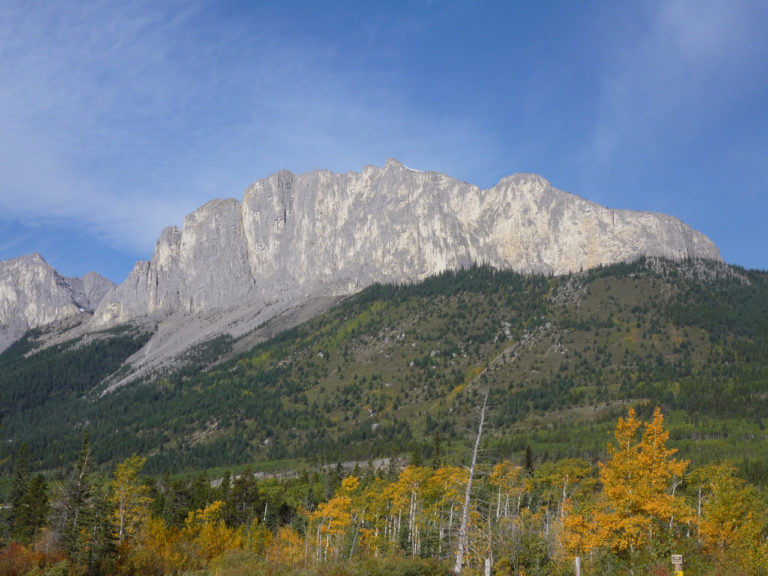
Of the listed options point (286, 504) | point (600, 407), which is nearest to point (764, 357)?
point (600, 407)

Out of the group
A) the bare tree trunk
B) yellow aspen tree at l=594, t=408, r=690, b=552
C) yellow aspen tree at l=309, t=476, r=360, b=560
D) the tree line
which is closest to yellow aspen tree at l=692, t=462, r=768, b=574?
the tree line

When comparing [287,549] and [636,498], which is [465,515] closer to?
[636,498]

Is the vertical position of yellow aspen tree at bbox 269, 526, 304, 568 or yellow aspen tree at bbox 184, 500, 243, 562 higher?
yellow aspen tree at bbox 184, 500, 243, 562

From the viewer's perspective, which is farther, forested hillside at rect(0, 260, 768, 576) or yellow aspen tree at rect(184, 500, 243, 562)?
yellow aspen tree at rect(184, 500, 243, 562)

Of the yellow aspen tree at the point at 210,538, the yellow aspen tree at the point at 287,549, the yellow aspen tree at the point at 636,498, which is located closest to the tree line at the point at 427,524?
the yellow aspen tree at the point at 636,498

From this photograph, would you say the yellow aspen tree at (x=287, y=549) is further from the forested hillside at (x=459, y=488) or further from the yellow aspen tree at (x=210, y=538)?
the yellow aspen tree at (x=210, y=538)

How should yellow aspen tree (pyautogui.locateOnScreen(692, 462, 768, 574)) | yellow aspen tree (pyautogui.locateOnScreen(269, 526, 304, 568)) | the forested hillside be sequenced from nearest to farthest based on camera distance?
1. the forested hillside
2. yellow aspen tree (pyautogui.locateOnScreen(692, 462, 768, 574))
3. yellow aspen tree (pyautogui.locateOnScreen(269, 526, 304, 568))

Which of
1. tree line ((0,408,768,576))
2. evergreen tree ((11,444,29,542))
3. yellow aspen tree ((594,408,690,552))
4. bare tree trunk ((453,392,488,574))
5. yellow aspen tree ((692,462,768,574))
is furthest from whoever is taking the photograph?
evergreen tree ((11,444,29,542))

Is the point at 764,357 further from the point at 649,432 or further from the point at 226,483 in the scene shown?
the point at 649,432

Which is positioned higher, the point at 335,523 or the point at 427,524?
the point at 427,524

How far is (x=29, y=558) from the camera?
38562 mm

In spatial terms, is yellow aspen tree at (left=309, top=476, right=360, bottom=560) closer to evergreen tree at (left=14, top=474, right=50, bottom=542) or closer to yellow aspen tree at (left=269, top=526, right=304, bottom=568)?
yellow aspen tree at (left=269, top=526, right=304, bottom=568)

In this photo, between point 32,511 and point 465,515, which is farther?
point 32,511

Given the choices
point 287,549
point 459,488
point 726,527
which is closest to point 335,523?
point 287,549
